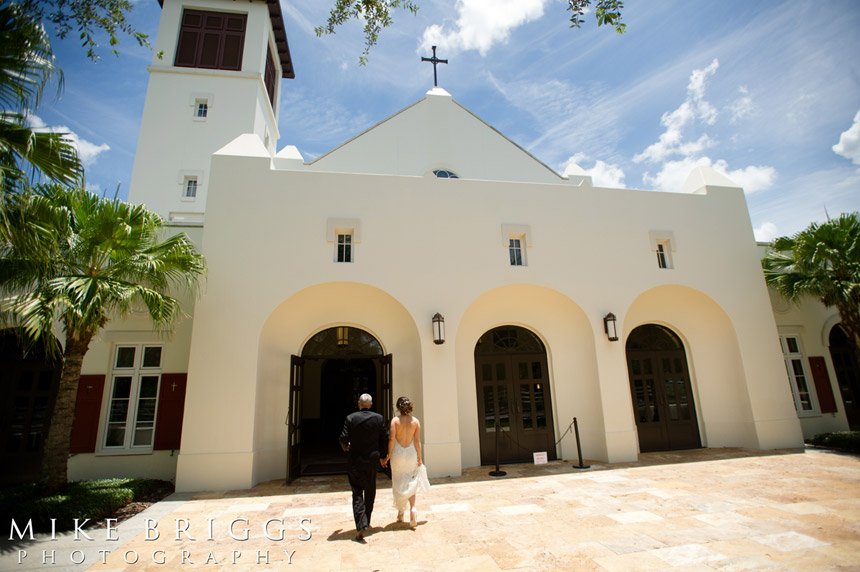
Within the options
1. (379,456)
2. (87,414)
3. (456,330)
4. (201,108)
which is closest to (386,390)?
(456,330)

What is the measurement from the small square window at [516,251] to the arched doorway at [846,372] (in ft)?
33.0

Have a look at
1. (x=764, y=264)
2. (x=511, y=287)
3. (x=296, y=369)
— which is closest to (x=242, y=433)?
(x=296, y=369)

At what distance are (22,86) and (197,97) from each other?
465 inches

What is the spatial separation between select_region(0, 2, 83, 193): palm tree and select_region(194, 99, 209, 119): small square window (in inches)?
434

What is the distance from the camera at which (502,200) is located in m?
10.1

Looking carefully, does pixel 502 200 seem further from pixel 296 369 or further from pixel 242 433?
pixel 242 433

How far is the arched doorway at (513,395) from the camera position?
9672 millimetres

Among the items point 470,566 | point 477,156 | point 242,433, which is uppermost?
point 477,156

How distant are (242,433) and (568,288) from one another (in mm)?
7436

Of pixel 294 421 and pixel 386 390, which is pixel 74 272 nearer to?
pixel 294 421

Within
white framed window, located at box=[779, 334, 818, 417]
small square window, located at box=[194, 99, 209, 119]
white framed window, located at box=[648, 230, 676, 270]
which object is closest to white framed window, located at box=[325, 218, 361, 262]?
white framed window, located at box=[648, 230, 676, 270]

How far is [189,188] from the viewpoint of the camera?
14703 millimetres

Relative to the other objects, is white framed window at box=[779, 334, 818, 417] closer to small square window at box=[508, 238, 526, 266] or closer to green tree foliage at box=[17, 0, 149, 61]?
small square window at box=[508, 238, 526, 266]

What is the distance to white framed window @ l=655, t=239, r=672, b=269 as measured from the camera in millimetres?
10656
